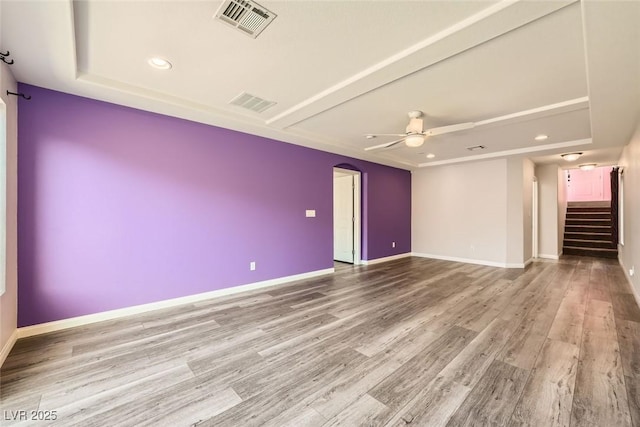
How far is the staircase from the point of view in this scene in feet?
24.6

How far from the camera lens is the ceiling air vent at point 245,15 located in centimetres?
175

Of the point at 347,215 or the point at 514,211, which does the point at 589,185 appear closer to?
the point at 514,211

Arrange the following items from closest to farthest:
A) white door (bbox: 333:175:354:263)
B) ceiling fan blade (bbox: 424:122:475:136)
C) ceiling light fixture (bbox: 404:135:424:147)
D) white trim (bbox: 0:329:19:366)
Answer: white trim (bbox: 0:329:19:366) → ceiling fan blade (bbox: 424:122:475:136) → ceiling light fixture (bbox: 404:135:424:147) → white door (bbox: 333:175:354:263)

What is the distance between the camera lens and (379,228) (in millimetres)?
6648

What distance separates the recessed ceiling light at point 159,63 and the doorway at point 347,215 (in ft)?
13.4

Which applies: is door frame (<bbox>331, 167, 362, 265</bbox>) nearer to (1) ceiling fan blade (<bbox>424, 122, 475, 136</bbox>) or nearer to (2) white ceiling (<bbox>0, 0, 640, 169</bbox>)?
(2) white ceiling (<bbox>0, 0, 640, 169</bbox>)

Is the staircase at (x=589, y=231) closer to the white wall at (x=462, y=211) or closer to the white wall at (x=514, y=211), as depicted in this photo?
the white wall at (x=514, y=211)

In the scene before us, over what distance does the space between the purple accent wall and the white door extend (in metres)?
1.74

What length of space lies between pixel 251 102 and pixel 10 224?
2.60 metres

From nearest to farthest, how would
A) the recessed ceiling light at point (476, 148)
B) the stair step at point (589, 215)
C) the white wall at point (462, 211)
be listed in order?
the recessed ceiling light at point (476, 148) < the white wall at point (462, 211) < the stair step at point (589, 215)

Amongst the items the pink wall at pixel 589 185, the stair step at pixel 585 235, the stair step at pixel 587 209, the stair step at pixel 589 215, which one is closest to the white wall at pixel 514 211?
the stair step at pixel 585 235

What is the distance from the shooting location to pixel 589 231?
8.24m

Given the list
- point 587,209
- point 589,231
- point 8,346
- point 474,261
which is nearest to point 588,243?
point 589,231

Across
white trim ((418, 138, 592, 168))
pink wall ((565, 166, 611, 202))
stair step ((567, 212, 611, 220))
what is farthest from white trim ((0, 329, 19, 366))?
pink wall ((565, 166, 611, 202))
